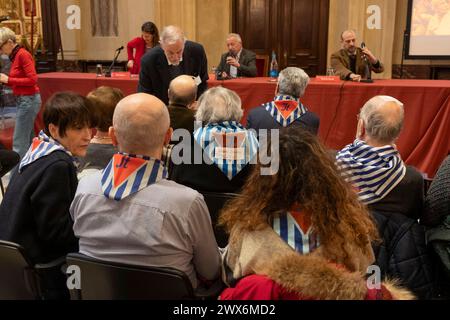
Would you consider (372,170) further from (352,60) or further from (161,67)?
(352,60)

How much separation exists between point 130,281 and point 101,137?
1132 millimetres

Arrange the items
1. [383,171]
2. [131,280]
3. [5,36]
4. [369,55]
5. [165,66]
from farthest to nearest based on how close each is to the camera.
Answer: [369,55]
[5,36]
[165,66]
[383,171]
[131,280]

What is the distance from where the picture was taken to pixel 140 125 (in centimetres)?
150

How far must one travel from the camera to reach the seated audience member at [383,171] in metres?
1.90

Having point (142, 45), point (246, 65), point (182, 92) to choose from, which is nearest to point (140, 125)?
point (182, 92)

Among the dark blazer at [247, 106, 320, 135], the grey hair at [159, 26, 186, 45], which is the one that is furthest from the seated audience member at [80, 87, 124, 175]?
the grey hair at [159, 26, 186, 45]

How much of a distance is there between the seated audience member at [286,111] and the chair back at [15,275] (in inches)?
73.0

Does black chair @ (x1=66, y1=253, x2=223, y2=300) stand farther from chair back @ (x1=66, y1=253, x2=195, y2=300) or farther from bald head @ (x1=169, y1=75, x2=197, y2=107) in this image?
bald head @ (x1=169, y1=75, x2=197, y2=107)

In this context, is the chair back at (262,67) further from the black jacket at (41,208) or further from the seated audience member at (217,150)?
the black jacket at (41,208)

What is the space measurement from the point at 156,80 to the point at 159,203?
2.79 m

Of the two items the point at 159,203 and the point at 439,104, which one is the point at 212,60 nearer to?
the point at 439,104

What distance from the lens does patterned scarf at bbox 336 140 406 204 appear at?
74.9 inches

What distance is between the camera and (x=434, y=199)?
6.11 ft
